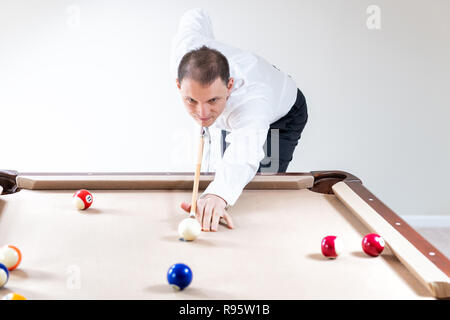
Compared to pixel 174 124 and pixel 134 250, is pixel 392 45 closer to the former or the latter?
pixel 174 124

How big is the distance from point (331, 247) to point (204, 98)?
76 cm

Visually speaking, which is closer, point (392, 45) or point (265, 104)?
point (265, 104)

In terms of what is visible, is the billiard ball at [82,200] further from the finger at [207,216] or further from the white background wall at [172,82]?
the white background wall at [172,82]

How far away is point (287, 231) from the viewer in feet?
5.39

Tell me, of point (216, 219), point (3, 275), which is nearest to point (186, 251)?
point (216, 219)

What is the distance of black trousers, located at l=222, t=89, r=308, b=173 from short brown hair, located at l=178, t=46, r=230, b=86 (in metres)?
0.84

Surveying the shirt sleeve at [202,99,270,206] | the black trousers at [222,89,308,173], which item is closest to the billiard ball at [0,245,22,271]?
the shirt sleeve at [202,99,270,206]

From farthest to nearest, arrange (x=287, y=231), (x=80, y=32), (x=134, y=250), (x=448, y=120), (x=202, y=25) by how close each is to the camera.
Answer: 1. (x=448, y=120)
2. (x=80, y=32)
3. (x=202, y=25)
4. (x=287, y=231)
5. (x=134, y=250)

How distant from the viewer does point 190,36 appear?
2520 millimetres

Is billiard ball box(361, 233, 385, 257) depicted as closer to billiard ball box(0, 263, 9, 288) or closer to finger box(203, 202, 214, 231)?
finger box(203, 202, 214, 231)

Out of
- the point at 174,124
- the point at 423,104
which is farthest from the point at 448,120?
the point at 174,124

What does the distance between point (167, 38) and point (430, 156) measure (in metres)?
1.96

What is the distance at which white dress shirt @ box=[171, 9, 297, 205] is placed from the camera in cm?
196

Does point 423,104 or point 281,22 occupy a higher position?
point 281,22
